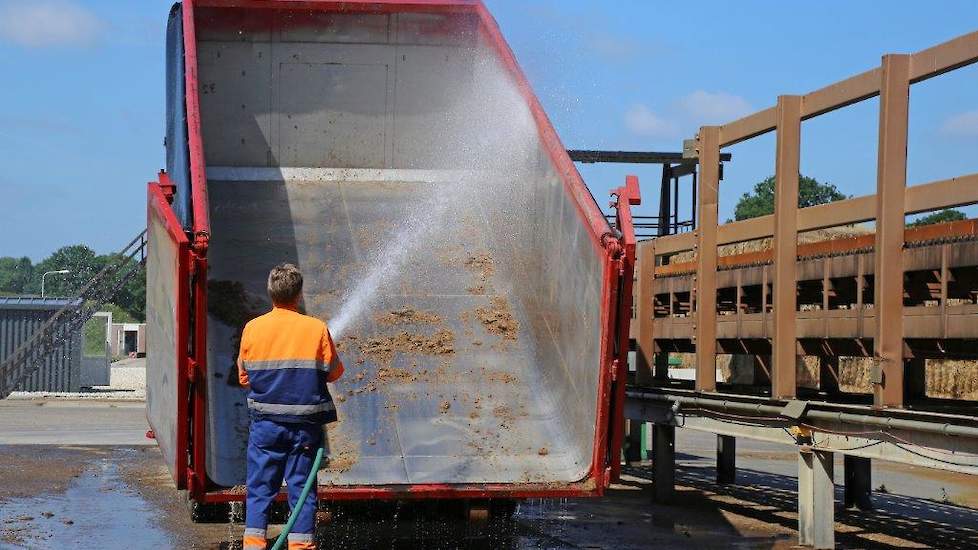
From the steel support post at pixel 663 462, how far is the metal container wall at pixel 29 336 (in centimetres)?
2207

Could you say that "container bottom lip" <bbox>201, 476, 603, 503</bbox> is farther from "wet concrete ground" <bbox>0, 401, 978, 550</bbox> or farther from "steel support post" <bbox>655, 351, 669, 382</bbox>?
"steel support post" <bbox>655, 351, 669, 382</bbox>

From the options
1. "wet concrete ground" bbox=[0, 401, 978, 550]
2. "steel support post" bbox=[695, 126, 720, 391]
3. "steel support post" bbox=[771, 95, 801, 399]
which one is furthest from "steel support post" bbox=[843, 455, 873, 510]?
"steel support post" bbox=[771, 95, 801, 399]

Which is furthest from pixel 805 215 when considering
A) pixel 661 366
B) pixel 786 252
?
pixel 661 366

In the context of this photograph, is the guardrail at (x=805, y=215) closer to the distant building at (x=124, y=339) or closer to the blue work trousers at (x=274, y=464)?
the blue work trousers at (x=274, y=464)

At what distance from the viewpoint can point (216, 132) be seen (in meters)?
10.7

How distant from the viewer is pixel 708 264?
10.4 meters

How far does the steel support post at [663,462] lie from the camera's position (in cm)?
1209

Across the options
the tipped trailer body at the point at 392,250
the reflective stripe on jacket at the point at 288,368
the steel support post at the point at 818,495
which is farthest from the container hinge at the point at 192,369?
the steel support post at the point at 818,495

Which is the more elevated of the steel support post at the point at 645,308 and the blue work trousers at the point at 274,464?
the steel support post at the point at 645,308

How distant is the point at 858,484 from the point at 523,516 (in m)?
3.34

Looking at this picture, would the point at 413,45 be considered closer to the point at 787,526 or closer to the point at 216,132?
the point at 216,132

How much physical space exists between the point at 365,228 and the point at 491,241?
952 mm

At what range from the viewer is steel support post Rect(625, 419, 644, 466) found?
56.3ft

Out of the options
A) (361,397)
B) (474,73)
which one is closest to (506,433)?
(361,397)
